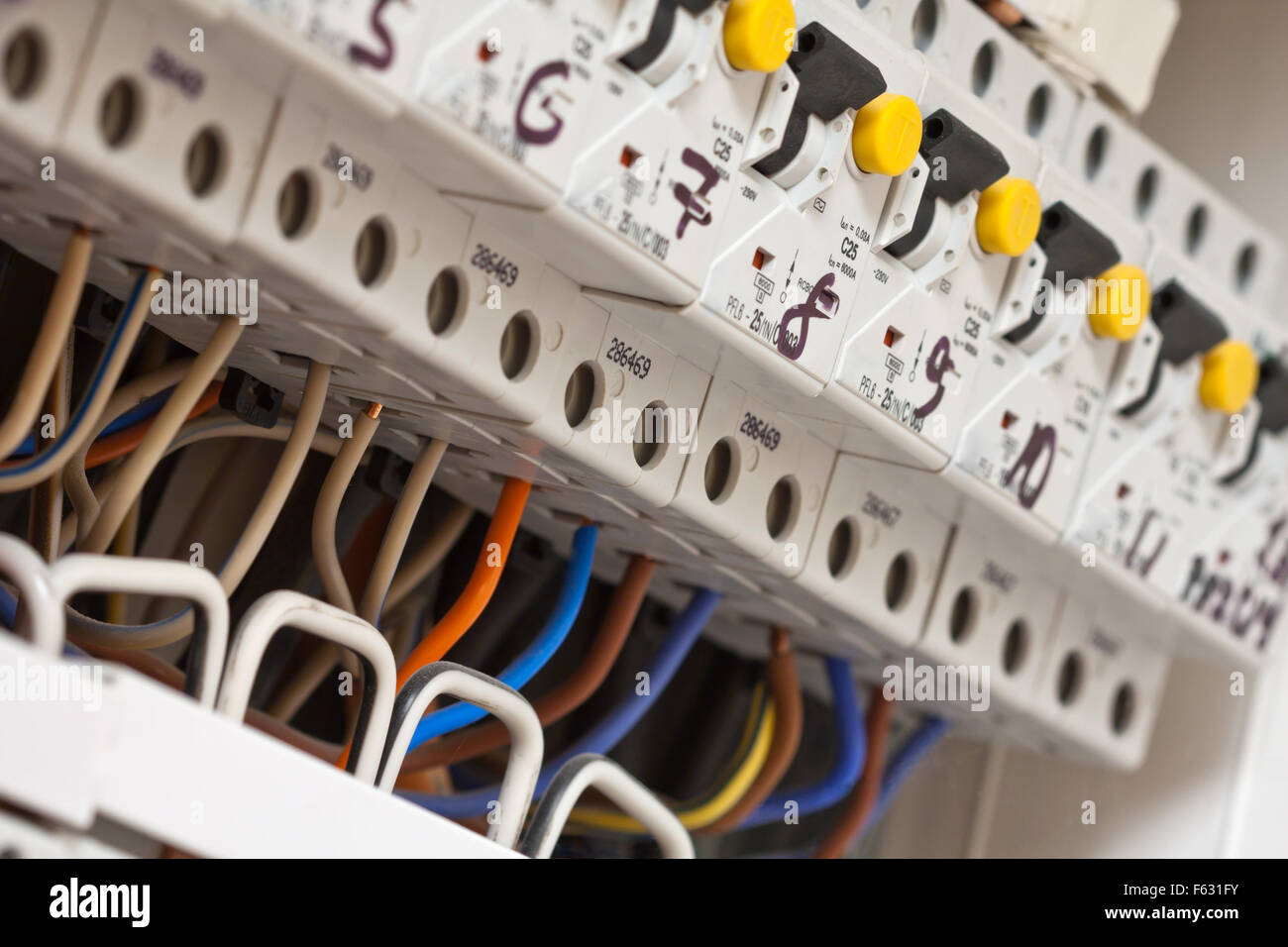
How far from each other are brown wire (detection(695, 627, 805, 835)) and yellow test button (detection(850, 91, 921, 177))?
45 cm

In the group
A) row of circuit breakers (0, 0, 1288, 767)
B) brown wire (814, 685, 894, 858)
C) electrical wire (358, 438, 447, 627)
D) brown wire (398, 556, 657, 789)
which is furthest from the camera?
brown wire (814, 685, 894, 858)

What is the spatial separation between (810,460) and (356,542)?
0.30 meters

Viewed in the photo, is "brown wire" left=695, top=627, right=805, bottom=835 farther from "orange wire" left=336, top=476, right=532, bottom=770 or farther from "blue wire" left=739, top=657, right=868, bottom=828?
"orange wire" left=336, top=476, right=532, bottom=770

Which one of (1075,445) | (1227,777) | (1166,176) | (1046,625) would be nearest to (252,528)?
(1075,445)

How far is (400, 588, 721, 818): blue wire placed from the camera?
955 millimetres

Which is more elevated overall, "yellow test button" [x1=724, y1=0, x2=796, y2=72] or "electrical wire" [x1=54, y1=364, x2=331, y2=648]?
"yellow test button" [x1=724, y1=0, x2=796, y2=72]

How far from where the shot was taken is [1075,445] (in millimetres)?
958

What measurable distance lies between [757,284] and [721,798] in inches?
20.0

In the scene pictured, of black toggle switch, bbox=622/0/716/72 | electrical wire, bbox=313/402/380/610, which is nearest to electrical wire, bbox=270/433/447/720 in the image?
electrical wire, bbox=313/402/380/610

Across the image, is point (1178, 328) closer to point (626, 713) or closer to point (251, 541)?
point (626, 713)

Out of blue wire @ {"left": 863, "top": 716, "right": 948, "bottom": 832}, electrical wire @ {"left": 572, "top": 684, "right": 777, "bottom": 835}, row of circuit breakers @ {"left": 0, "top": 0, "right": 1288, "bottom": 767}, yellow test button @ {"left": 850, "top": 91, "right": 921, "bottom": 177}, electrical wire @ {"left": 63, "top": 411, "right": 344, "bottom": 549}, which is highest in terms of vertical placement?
yellow test button @ {"left": 850, "top": 91, "right": 921, "bottom": 177}

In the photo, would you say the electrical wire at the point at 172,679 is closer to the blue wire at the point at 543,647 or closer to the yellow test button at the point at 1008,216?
the blue wire at the point at 543,647

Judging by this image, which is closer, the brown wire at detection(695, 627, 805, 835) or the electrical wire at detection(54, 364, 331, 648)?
the electrical wire at detection(54, 364, 331, 648)

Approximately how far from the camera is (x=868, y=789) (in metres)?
1.22
